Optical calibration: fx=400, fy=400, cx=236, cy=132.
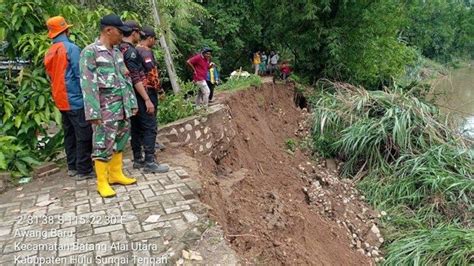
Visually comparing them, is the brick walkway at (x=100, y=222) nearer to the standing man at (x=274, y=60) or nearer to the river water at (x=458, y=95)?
the river water at (x=458, y=95)

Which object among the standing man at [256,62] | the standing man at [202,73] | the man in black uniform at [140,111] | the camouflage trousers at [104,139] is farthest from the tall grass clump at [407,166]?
the standing man at [256,62]

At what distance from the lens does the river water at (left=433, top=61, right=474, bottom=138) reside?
29.1 feet

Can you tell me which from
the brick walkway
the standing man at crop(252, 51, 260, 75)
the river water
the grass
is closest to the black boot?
the brick walkway

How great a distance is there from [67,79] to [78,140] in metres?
0.58

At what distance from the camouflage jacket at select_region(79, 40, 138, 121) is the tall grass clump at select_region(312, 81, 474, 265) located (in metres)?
3.61

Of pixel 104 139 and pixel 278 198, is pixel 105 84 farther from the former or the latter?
pixel 278 198

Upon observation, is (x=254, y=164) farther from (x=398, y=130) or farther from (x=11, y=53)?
(x=11, y=53)

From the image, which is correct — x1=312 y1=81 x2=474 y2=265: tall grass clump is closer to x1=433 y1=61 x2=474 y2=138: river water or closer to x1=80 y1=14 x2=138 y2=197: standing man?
x1=433 y1=61 x2=474 y2=138: river water

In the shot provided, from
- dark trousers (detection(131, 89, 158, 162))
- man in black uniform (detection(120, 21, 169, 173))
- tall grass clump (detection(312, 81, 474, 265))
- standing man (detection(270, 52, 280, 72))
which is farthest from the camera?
standing man (detection(270, 52, 280, 72))

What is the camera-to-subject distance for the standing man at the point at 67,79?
3.59m

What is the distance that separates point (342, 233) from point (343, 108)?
145 inches

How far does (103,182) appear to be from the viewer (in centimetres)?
354

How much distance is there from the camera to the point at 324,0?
34.8 ft

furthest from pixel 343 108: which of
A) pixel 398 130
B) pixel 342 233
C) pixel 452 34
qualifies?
pixel 452 34
